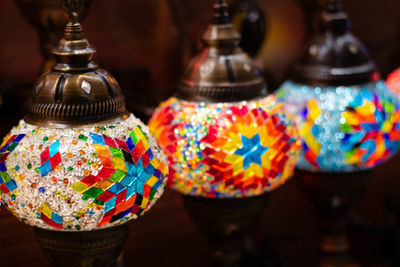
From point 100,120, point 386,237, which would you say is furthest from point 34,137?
point 386,237

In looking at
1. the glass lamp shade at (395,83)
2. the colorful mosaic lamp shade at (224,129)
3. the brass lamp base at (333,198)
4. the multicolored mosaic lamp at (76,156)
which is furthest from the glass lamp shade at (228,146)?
the glass lamp shade at (395,83)

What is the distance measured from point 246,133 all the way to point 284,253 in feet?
2.11

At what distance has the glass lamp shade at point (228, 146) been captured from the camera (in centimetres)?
88

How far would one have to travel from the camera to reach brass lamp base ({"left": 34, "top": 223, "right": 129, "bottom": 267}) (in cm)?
78

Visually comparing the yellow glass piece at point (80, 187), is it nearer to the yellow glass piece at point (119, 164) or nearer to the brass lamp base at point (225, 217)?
the yellow glass piece at point (119, 164)

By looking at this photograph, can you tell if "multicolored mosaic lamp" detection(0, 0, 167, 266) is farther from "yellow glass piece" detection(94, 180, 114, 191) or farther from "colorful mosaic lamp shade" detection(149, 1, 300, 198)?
"colorful mosaic lamp shade" detection(149, 1, 300, 198)

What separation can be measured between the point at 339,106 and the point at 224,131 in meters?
0.28

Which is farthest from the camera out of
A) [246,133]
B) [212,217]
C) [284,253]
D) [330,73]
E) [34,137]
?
[284,253]

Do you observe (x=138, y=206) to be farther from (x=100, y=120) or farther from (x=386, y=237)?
(x=386, y=237)

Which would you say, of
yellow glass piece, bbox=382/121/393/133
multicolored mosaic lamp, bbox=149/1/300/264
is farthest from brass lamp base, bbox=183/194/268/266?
yellow glass piece, bbox=382/121/393/133

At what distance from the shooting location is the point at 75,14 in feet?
2.46

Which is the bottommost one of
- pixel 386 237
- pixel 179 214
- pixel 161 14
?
pixel 386 237

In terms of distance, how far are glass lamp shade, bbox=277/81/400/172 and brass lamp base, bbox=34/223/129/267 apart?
0.41m

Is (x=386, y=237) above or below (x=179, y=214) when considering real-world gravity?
below
